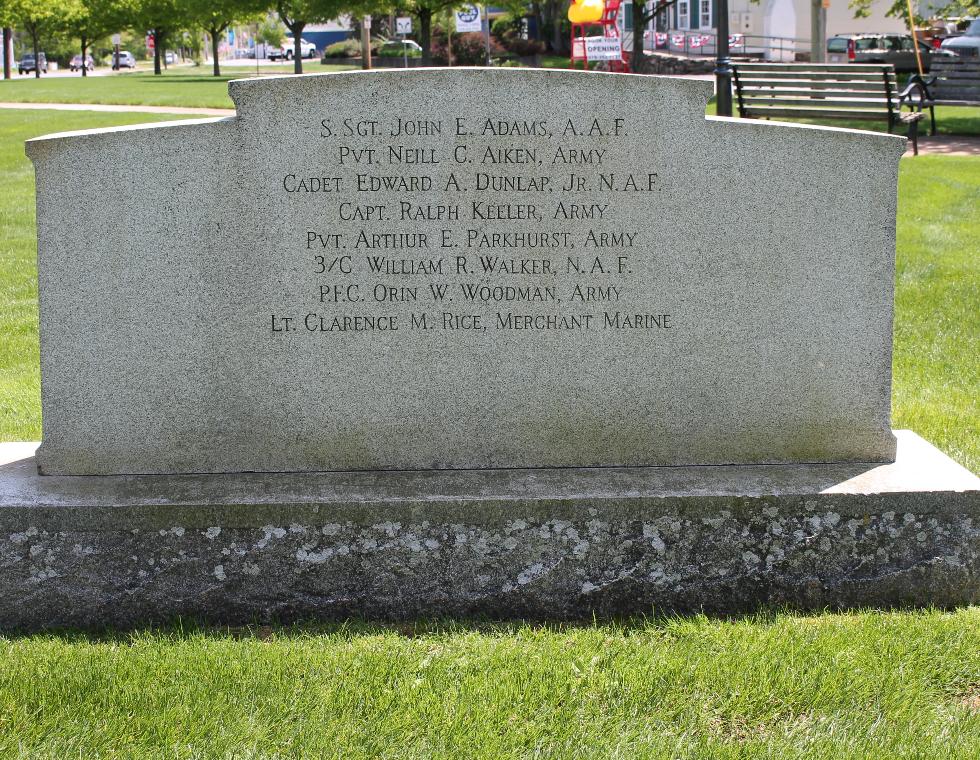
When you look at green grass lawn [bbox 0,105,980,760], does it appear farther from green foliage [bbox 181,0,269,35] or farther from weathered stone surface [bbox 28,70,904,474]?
green foliage [bbox 181,0,269,35]

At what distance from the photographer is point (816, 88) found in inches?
711

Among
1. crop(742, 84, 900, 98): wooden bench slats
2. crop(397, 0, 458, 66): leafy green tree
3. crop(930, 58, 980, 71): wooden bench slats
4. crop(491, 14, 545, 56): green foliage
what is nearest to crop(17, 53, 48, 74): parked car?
crop(491, 14, 545, 56): green foliage

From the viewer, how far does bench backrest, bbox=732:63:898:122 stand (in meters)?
17.2

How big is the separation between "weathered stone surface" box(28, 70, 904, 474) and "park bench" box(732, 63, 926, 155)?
13326 millimetres

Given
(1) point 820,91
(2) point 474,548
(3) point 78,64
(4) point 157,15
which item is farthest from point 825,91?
(3) point 78,64

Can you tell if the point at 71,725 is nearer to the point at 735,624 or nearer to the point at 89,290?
the point at 89,290

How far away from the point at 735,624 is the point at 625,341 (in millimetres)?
1016

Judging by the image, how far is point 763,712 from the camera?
331 cm

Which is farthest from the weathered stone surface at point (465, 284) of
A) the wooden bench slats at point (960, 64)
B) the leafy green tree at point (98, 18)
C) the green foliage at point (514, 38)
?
the leafy green tree at point (98, 18)

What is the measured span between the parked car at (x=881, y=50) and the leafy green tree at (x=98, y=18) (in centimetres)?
3528

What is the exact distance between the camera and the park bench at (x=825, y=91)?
A: 16.9 meters

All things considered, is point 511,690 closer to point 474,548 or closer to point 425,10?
point 474,548

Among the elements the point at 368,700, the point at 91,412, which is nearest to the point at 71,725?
the point at 368,700

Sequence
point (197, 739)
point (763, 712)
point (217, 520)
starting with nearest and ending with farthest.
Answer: point (197, 739) → point (763, 712) → point (217, 520)
